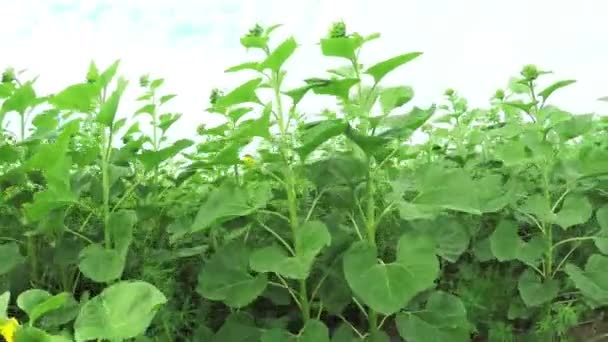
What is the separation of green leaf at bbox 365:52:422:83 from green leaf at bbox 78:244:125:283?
30.2 inches

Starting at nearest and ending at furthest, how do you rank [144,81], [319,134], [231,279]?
[319,134]
[231,279]
[144,81]

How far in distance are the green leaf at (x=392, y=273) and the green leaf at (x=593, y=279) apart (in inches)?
23.7

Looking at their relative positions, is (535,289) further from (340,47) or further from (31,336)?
(31,336)

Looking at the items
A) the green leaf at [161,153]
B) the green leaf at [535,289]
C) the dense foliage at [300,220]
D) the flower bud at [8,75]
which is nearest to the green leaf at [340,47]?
the dense foliage at [300,220]

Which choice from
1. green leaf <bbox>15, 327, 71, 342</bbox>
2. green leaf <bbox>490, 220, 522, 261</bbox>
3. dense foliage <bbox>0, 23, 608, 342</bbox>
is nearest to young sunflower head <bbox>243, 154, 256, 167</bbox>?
dense foliage <bbox>0, 23, 608, 342</bbox>

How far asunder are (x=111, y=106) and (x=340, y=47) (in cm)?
58

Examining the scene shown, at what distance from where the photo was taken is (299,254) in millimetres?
1918

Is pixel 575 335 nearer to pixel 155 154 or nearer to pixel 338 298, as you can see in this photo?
pixel 338 298

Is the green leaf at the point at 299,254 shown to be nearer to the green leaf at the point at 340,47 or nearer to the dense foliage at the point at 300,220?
the dense foliage at the point at 300,220

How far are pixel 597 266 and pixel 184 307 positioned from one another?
47.7 inches

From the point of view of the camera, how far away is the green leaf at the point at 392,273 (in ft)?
5.94

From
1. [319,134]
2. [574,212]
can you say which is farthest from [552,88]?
[319,134]

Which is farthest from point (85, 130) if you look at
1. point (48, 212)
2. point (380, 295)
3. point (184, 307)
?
point (380, 295)

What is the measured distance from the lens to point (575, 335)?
8.43 feet
